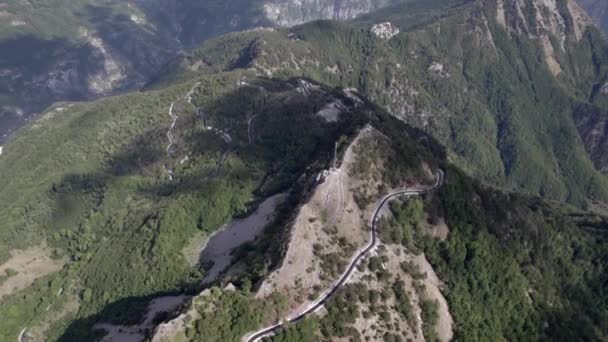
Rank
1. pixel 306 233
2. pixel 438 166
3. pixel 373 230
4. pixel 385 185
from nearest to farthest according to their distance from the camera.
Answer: pixel 306 233 → pixel 373 230 → pixel 385 185 → pixel 438 166

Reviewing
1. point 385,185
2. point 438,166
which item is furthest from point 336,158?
point 438,166

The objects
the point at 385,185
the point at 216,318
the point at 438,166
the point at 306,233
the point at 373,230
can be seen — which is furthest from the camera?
the point at 438,166

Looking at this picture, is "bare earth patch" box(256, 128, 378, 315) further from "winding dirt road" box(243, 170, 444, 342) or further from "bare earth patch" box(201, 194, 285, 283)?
"bare earth patch" box(201, 194, 285, 283)

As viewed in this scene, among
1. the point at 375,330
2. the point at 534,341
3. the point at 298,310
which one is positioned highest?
the point at 298,310

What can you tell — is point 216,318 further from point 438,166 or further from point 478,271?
point 438,166

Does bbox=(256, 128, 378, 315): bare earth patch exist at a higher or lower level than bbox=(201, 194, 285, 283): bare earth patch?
higher

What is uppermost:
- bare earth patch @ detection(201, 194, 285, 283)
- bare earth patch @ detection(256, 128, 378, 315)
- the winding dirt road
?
bare earth patch @ detection(256, 128, 378, 315)

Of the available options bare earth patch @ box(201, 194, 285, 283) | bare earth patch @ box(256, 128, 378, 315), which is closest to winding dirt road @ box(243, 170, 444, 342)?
bare earth patch @ box(256, 128, 378, 315)

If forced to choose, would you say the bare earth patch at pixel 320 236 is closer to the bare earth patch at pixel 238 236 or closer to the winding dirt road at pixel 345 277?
the winding dirt road at pixel 345 277

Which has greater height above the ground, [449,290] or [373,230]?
[373,230]
